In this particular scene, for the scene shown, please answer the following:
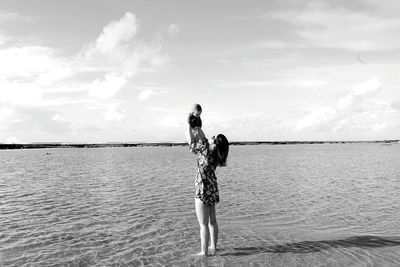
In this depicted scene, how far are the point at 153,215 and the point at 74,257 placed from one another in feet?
19.1

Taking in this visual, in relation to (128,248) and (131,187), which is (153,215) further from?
(131,187)

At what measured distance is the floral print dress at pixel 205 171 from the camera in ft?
28.6

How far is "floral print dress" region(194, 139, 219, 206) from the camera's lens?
28.6ft

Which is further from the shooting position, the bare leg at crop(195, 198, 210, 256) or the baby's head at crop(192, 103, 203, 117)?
the bare leg at crop(195, 198, 210, 256)

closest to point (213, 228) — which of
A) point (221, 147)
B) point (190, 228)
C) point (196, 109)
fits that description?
point (221, 147)

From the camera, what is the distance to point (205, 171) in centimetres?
883

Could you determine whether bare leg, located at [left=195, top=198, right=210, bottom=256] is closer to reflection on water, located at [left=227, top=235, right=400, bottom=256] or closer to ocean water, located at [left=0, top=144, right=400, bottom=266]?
ocean water, located at [left=0, top=144, right=400, bottom=266]

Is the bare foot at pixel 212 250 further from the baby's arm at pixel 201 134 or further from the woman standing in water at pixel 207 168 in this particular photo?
the baby's arm at pixel 201 134

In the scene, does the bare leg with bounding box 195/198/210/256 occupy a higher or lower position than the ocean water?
higher

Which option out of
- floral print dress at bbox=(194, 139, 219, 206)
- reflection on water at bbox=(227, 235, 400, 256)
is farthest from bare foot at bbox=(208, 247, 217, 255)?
floral print dress at bbox=(194, 139, 219, 206)

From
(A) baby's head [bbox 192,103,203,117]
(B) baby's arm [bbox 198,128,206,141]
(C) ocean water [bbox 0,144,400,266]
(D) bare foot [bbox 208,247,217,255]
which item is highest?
(A) baby's head [bbox 192,103,203,117]

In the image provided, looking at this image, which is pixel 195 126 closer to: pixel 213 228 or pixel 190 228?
pixel 213 228

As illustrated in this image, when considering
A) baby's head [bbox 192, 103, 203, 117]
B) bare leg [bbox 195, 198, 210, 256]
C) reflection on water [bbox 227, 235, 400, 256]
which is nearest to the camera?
baby's head [bbox 192, 103, 203, 117]

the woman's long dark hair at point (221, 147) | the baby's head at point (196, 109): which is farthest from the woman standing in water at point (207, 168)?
the baby's head at point (196, 109)
